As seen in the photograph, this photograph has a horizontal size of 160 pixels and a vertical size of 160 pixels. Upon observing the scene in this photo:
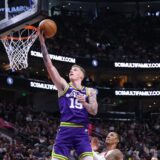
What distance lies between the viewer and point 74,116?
5742 millimetres

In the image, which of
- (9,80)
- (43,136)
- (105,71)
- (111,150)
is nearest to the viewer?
(111,150)

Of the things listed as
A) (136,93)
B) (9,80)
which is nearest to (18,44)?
(9,80)

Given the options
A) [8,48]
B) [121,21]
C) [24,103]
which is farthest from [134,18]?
[8,48]

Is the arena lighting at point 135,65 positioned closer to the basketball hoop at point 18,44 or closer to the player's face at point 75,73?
the basketball hoop at point 18,44

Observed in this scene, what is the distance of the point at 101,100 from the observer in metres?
31.8

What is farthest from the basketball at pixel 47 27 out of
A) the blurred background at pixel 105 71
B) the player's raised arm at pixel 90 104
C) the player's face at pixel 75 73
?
the blurred background at pixel 105 71

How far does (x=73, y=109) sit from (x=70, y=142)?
411 millimetres

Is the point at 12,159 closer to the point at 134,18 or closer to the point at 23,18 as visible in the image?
the point at 23,18

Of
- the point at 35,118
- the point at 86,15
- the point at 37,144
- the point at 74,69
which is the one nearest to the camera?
the point at 74,69

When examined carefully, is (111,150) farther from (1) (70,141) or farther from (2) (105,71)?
(2) (105,71)

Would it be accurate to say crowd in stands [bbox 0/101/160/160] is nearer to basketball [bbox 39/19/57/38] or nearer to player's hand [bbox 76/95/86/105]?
basketball [bbox 39/19/57/38]

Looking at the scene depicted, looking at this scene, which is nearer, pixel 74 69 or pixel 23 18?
pixel 74 69

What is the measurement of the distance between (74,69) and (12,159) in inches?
415

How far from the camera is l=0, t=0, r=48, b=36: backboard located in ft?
26.8
